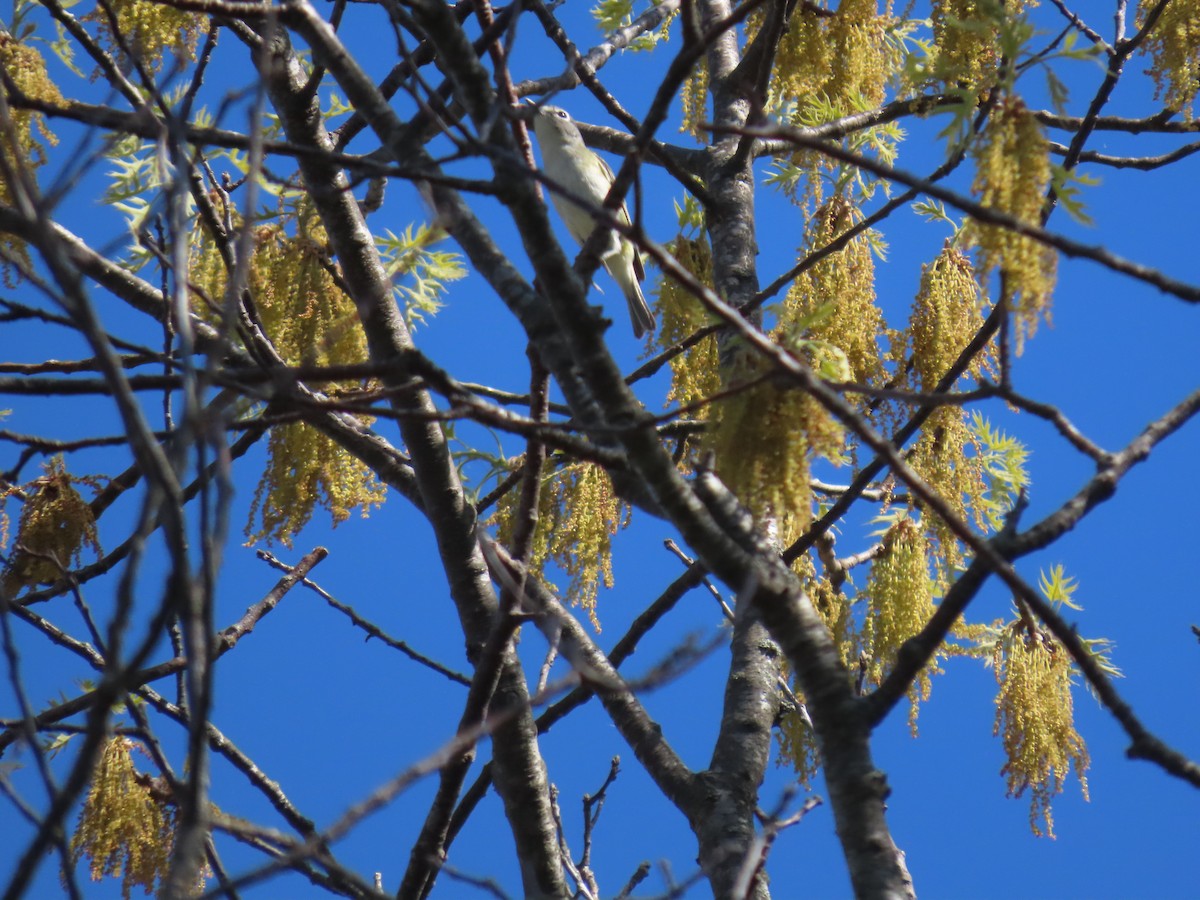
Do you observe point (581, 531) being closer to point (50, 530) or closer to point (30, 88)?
point (50, 530)

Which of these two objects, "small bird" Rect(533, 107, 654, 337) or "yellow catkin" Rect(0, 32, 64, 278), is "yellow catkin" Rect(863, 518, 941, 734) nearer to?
"small bird" Rect(533, 107, 654, 337)

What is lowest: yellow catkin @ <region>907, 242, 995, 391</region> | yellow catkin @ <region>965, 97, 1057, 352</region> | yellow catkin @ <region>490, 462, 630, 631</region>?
yellow catkin @ <region>965, 97, 1057, 352</region>

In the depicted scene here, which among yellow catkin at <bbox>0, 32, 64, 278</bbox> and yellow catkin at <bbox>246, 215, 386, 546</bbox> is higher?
yellow catkin at <bbox>0, 32, 64, 278</bbox>

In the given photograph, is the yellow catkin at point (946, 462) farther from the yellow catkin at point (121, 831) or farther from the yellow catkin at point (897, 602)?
the yellow catkin at point (121, 831)

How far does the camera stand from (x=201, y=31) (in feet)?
10.0

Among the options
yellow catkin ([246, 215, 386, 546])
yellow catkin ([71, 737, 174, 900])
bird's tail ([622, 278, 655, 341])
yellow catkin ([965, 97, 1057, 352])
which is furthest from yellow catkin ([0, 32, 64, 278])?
bird's tail ([622, 278, 655, 341])

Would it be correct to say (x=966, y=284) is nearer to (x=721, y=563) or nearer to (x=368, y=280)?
(x=368, y=280)

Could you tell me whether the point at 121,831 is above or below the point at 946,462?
below

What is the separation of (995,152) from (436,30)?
0.67 meters

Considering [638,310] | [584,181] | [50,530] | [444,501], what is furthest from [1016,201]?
[638,310]

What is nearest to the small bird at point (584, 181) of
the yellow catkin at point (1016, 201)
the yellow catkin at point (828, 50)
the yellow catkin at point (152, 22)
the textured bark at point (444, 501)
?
the yellow catkin at point (828, 50)

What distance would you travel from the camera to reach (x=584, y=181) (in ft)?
16.5

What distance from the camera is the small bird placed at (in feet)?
16.4

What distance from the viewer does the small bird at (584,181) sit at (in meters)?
4.99
